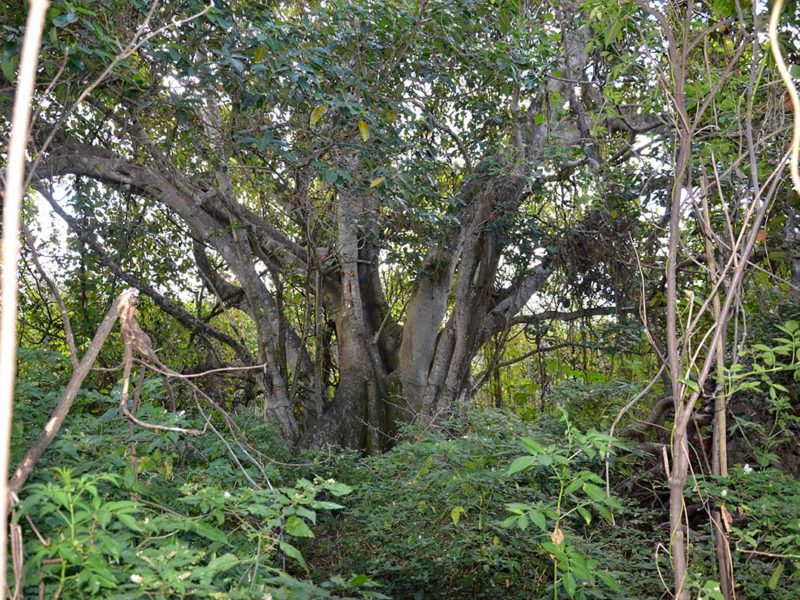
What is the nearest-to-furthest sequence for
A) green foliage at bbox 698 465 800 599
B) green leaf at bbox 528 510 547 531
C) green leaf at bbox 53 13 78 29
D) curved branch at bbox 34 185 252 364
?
green leaf at bbox 528 510 547 531 → green foliage at bbox 698 465 800 599 → green leaf at bbox 53 13 78 29 → curved branch at bbox 34 185 252 364

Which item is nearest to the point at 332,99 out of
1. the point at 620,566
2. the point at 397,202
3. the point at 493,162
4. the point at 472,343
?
the point at 397,202

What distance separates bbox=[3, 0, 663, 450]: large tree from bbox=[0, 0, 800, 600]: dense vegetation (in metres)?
0.03

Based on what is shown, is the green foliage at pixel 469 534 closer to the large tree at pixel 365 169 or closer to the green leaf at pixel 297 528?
the green leaf at pixel 297 528

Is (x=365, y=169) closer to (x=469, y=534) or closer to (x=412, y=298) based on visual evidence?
(x=412, y=298)

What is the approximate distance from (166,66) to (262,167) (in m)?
1.23

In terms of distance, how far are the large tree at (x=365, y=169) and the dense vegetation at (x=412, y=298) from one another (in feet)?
0.11

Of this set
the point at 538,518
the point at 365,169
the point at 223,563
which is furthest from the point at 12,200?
the point at 365,169

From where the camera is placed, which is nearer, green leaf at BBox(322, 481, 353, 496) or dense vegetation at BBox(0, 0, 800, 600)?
green leaf at BBox(322, 481, 353, 496)

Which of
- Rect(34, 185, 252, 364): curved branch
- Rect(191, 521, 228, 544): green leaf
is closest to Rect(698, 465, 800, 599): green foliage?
Rect(191, 521, 228, 544): green leaf

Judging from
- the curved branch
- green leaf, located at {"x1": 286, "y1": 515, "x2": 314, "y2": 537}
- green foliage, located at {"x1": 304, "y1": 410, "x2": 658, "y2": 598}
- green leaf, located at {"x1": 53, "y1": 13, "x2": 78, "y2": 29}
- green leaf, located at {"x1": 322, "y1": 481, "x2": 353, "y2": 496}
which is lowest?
green foliage, located at {"x1": 304, "y1": 410, "x2": 658, "y2": 598}

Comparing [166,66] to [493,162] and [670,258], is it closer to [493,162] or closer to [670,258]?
[493,162]

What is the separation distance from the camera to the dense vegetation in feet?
7.17

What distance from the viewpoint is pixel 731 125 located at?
430 cm

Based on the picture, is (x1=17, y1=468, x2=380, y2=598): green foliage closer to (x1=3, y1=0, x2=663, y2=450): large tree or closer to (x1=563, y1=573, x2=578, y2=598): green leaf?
(x1=563, y1=573, x2=578, y2=598): green leaf
